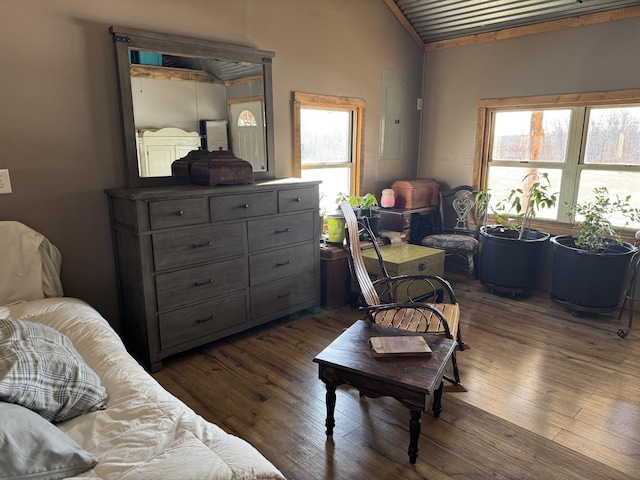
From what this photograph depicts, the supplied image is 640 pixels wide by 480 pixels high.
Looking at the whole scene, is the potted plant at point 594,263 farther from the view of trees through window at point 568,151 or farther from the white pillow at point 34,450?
the white pillow at point 34,450

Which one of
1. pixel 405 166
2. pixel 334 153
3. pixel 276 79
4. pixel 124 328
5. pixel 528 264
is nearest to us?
pixel 124 328

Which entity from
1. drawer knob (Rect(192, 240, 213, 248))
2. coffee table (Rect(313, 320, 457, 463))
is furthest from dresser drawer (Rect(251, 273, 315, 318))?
coffee table (Rect(313, 320, 457, 463))

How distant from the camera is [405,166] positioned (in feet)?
16.2

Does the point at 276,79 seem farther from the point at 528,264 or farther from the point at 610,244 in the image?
the point at 610,244

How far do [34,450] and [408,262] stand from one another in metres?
2.82

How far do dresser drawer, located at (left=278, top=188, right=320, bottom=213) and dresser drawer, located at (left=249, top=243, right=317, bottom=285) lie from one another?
29 cm

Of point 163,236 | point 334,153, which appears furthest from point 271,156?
point 163,236

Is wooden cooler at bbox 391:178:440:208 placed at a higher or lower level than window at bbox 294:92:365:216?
lower

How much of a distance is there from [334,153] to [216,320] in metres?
2.08

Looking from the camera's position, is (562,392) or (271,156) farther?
(271,156)

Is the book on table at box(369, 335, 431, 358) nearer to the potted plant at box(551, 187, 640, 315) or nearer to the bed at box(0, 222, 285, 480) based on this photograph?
the bed at box(0, 222, 285, 480)

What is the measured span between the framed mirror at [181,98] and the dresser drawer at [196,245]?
0.51 m

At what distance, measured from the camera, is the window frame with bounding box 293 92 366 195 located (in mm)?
3785

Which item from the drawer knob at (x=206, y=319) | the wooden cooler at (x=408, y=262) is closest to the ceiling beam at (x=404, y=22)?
the wooden cooler at (x=408, y=262)
